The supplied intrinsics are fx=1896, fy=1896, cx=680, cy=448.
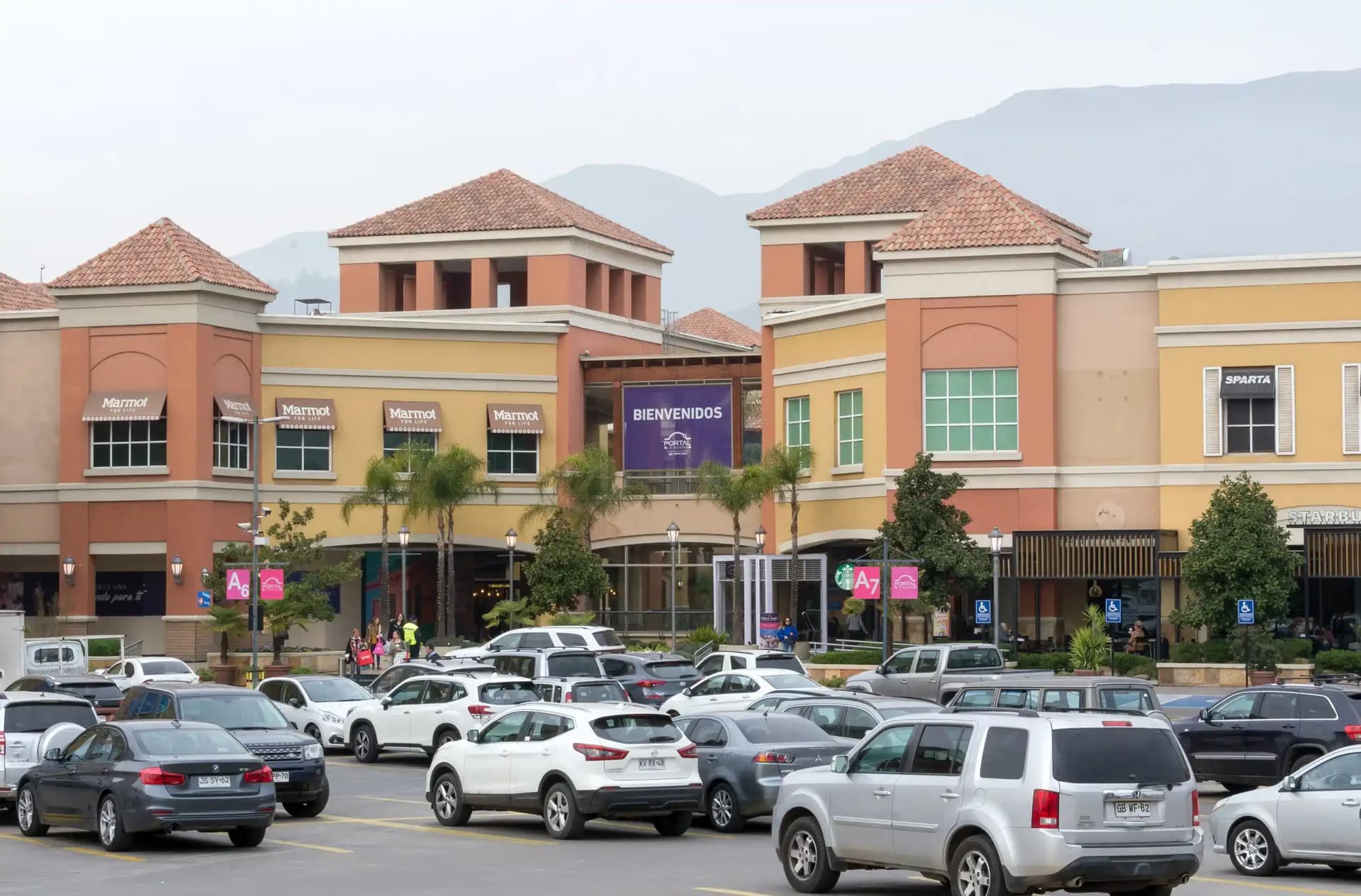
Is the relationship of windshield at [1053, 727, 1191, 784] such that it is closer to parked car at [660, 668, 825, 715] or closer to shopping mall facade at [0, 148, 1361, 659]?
parked car at [660, 668, 825, 715]

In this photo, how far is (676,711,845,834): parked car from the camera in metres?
23.0

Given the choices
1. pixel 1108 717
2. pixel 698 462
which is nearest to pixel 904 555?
pixel 698 462

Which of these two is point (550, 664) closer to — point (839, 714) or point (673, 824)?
point (839, 714)

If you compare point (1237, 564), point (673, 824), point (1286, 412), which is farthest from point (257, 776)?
point (1286, 412)

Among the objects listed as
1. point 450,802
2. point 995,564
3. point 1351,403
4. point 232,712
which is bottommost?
point 450,802

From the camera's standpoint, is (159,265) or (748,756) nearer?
(748,756)

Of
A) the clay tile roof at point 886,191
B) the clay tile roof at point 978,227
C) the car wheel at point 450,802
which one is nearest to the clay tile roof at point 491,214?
the clay tile roof at point 886,191

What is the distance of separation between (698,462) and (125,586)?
20.0 m

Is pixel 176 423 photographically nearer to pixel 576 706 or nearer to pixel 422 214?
pixel 422 214

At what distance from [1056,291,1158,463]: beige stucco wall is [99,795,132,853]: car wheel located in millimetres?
38503

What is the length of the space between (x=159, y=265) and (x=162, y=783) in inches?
1751

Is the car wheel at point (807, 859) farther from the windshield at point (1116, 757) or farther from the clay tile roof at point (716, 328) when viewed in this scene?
the clay tile roof at point (716, 328)

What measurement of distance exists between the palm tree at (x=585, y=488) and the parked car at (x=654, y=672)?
961 inches

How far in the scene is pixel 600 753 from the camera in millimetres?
21859
